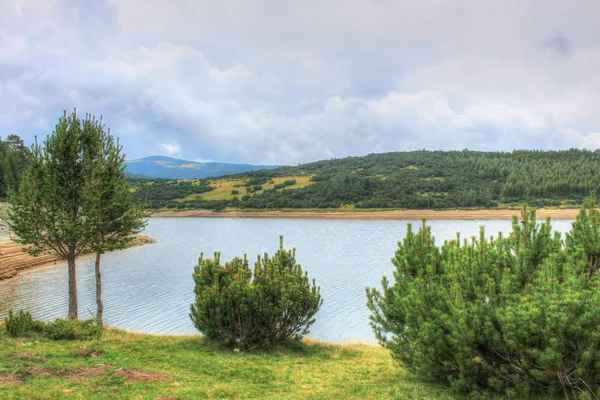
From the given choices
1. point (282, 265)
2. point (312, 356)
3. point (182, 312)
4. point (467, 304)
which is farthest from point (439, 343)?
point (182, 312)

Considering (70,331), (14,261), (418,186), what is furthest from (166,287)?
(418,186)

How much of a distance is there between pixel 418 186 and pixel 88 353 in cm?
12154

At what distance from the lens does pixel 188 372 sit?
961 centimetres

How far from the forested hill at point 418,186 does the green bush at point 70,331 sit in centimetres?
9417

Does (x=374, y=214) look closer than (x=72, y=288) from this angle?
No

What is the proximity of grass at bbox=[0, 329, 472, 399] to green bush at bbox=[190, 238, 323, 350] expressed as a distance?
58 centimetres

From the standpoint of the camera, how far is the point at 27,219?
47.4 ft

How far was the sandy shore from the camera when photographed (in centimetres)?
9575

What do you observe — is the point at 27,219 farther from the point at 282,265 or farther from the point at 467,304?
the point at 467,304

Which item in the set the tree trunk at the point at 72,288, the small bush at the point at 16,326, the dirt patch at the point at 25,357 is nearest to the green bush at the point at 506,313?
the dirt patch at the point at 25,357

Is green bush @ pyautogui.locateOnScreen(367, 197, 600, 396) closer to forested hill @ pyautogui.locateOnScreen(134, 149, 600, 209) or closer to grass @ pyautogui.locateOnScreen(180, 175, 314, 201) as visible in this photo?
forested hill @ pyautogui.locateOnScreen(134, 149, 600, 209)

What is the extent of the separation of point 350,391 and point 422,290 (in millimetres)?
2417

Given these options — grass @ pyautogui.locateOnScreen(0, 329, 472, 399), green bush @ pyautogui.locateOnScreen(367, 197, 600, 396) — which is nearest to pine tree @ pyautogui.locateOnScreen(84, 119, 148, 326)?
grass @ pyautogui.locateOnScreen(0, 329, 472, 399)

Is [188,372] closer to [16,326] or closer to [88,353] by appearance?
[88,353]
